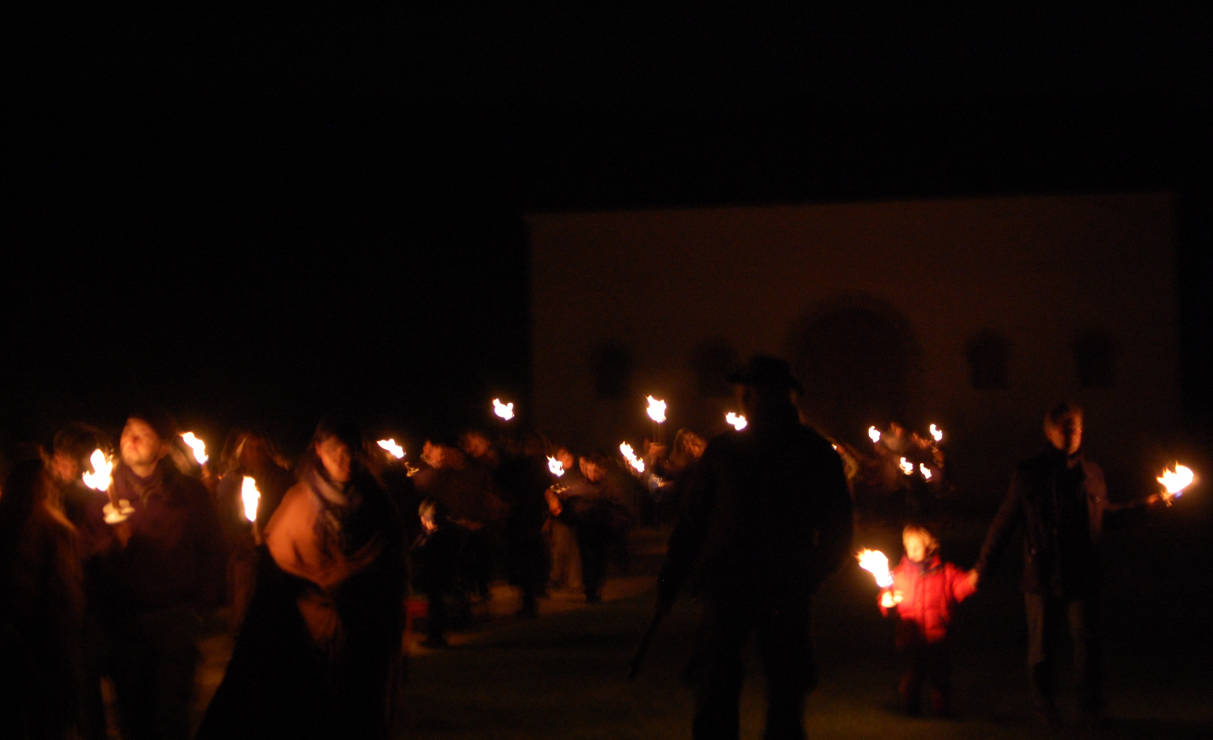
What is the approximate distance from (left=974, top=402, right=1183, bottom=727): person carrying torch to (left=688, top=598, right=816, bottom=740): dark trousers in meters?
2.46

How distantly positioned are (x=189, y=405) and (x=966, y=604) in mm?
24075

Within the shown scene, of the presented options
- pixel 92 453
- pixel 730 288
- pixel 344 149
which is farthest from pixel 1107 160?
pixel 92 453

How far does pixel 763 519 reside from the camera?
19.5ft

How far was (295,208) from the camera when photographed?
3816cm

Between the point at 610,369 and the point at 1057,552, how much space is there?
23.0 m

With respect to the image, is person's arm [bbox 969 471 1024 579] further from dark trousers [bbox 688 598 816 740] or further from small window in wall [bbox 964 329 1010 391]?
small window in wall [bbox 964 329 1010 391]

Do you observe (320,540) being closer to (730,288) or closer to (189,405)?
(730,288)

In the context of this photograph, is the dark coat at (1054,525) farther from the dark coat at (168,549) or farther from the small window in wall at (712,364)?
the small window in wall at (712,364)

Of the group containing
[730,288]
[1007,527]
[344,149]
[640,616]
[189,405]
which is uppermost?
[344,149]

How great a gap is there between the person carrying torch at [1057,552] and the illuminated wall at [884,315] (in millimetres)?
21796

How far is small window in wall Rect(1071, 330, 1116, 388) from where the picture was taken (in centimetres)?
2942

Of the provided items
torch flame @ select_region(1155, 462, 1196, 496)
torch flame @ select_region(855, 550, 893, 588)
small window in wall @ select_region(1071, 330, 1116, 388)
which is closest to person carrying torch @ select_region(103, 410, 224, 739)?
torch flame @ select_region(855, 550, 893, 588)

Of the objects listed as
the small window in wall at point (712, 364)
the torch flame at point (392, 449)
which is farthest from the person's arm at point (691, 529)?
the small window in wall at point (712, 364)

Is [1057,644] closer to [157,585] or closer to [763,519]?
[763,519]
